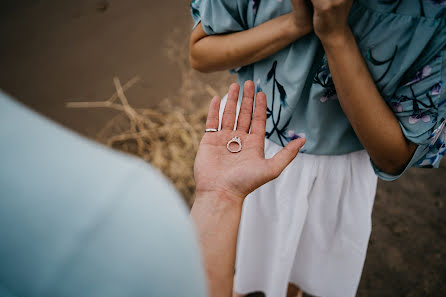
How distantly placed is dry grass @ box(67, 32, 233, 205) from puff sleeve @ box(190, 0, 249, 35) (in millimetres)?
1111

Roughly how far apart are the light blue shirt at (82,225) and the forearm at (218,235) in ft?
0.92

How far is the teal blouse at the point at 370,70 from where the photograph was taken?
58cm

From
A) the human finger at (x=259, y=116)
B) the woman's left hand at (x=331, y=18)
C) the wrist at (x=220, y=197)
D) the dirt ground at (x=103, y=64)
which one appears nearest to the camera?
the woman's left hand at (x=331, y=18)

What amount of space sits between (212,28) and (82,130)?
1493 mm

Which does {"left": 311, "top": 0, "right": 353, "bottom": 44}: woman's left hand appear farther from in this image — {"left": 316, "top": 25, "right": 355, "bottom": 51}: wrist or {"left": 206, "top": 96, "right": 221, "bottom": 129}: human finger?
{"left": 206, "top": 96, "right": 221, "bottom": 129}: human finger

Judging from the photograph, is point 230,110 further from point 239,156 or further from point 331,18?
point 331,18

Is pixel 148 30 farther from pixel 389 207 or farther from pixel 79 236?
pixel 79 236

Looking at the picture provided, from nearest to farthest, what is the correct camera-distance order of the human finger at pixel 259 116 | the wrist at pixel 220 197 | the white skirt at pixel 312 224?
the wrist at pixel 220 197 < the human finger at pixel 259 116 < the white skirt at pixel 312 224

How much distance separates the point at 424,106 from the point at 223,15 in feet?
1.64

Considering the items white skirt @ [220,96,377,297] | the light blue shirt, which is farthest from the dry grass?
the light blue shirt

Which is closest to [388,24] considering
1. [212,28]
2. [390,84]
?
[390,84]

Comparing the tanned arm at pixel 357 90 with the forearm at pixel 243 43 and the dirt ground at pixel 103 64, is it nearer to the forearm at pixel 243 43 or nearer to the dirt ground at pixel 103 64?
the forearm at pixel 243 43

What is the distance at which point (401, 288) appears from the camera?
1.47 metres

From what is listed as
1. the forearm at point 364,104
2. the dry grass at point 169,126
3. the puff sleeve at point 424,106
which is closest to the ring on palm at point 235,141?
the forearm at point 364,104
